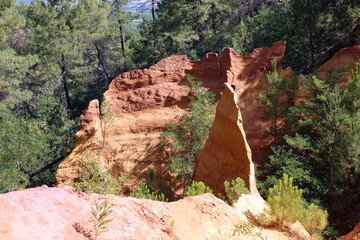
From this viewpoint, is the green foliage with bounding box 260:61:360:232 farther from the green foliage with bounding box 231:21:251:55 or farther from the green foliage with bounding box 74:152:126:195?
the green foliage with bounding box 231:21:251:55

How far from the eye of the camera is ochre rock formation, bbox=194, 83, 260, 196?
8.15 metres

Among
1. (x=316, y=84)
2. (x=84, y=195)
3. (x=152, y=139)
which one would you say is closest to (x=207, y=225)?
(x=84, y=195)

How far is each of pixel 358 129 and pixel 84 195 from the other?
7.76 metres

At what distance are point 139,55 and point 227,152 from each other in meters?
18.2

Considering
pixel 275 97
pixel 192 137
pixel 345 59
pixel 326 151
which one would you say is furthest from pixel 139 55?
pixel 326 151

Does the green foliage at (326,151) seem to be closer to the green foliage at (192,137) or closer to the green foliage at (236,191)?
the green foliage at (236,191)

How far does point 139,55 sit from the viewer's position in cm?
2498

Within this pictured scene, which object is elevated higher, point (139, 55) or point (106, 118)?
point (139, 55)

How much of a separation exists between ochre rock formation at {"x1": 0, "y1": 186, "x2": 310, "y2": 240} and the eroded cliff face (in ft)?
23.1

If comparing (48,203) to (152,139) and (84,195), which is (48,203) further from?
(152,139)

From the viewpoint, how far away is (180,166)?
11656 millimetres

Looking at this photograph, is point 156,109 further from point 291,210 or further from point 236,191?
point 291,210

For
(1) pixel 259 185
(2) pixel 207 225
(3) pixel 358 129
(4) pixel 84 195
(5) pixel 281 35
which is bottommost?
(1) pixel 259 185

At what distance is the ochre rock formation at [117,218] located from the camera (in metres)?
3.42
